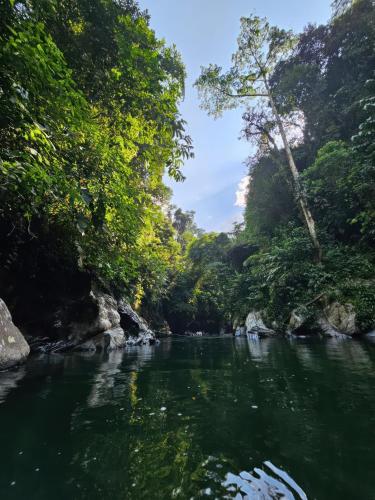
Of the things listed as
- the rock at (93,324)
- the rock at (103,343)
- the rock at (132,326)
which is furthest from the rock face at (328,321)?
the rock at (93,324)

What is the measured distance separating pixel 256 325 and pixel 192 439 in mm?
15993

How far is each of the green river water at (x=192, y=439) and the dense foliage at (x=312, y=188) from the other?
900 centimetres

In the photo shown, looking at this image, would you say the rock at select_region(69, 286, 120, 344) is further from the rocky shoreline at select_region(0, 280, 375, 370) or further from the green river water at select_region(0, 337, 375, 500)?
the green river water at select_region(0, 337, 375, 500)

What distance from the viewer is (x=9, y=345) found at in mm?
4992

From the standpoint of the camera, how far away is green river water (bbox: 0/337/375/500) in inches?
59.9

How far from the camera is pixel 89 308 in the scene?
32.6 feet

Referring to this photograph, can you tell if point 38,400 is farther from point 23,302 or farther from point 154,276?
point 154,276

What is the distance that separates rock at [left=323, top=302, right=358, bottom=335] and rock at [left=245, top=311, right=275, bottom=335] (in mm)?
4072

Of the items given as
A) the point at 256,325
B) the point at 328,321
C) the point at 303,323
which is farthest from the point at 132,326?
the point at 328,321

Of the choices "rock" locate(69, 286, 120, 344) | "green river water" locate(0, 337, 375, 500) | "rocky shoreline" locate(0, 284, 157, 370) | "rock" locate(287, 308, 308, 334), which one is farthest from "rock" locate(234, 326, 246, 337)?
"green river water" locate(0, 337, 375, 500)

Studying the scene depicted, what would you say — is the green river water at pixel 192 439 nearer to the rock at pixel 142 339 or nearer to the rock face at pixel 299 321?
the rock face at pixel 299 321

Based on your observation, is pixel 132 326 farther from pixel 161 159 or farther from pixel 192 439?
pixel 192 439

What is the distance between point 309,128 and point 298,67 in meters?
4.83

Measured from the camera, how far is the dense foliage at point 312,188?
12406 millimetres
